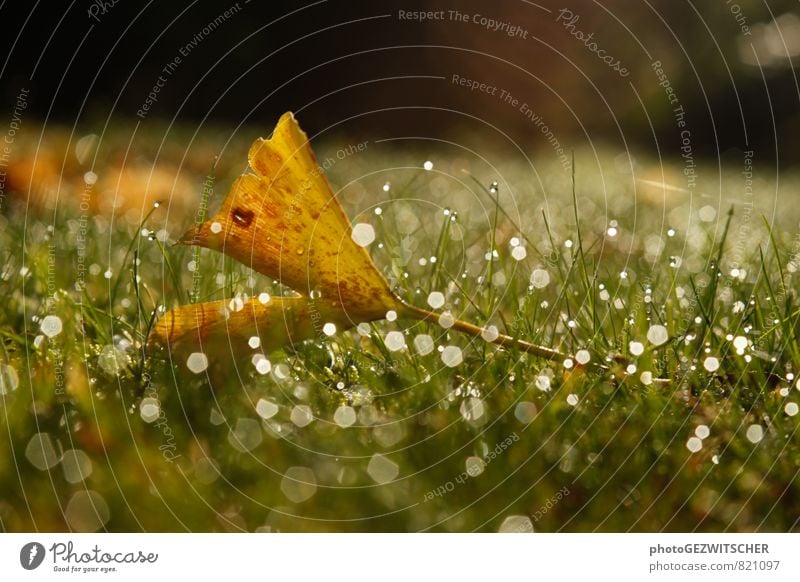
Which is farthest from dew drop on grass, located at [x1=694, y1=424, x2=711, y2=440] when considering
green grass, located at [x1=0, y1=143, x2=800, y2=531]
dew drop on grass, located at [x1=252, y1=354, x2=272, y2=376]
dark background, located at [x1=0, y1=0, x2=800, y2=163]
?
dark background, located at [x1=0, y1=0, x2=800, y2=163]

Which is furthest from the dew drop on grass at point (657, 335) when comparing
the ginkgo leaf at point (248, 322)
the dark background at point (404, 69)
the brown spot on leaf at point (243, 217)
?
the dark background at point (404, 69)

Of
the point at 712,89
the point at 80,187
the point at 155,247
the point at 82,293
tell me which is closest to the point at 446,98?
the point at 712,89

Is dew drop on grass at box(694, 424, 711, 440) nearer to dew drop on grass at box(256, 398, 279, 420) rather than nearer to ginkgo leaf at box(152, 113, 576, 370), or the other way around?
ginkgo leaf at box(152, 113, 576, 370)

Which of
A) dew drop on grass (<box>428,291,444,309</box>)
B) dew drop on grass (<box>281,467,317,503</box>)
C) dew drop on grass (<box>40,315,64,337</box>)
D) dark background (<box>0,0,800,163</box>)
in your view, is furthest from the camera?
dark background (<box>0,0,800,163</box>)

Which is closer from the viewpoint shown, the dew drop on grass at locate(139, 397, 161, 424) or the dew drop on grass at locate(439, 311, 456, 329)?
the dew drop on grass at locate(139, 397, 161, 424)

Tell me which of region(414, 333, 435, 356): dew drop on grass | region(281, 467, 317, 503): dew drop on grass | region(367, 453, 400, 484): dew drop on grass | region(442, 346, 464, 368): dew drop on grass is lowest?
region(281, 467, 317, 503): dew drop on grass

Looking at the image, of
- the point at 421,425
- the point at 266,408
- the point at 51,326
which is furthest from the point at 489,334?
the point at 51,326
